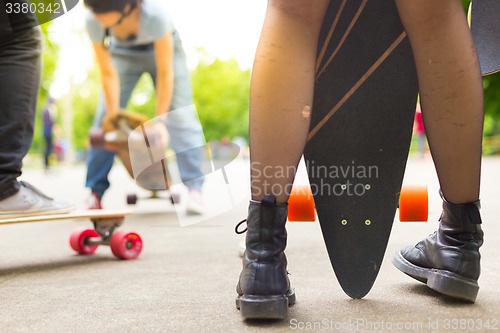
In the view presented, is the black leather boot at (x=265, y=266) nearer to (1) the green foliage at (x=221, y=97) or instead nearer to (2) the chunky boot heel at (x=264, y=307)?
(2) the chunky boot heel at (x=264, y=307)

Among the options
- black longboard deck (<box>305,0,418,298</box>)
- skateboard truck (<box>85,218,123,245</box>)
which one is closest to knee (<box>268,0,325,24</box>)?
black longboard deck (<box>305,0,418,298</box>)

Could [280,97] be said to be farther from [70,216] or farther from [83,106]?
[83,106]

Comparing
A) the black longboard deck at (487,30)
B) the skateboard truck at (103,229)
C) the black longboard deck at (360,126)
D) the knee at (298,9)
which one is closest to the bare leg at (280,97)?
the knee at (298,9)

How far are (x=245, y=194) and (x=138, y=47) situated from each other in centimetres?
176

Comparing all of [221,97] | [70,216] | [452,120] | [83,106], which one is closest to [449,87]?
[452,120]

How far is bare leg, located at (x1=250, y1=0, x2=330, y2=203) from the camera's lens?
1.26m

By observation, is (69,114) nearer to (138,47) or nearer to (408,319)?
(138,47)

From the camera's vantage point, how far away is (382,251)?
141 cm

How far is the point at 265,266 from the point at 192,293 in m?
0.40

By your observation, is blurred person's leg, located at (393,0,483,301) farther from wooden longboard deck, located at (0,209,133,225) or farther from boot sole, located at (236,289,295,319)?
wooden longboard deck, located at (0,209,133,225)

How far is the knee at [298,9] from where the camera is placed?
1.27m

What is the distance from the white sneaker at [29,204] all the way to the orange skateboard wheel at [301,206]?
1.04m

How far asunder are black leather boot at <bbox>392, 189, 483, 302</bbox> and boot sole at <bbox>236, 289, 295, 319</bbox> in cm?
44

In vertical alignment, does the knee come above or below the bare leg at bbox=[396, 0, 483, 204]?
above
